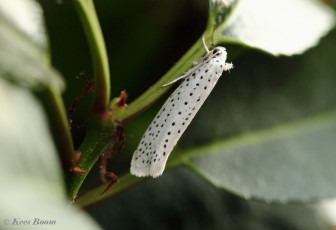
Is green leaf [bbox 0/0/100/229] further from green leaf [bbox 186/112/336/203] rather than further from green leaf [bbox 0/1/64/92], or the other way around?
green leaf [bbox 186/112/336/203]

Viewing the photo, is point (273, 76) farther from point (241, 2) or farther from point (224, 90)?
point (241, 2)

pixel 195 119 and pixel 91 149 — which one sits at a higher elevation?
pixel 91 149

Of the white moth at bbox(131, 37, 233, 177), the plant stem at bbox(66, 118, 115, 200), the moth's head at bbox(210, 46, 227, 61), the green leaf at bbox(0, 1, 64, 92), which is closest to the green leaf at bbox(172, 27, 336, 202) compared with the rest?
the white moth at bbox(131, 37, 233, 177)

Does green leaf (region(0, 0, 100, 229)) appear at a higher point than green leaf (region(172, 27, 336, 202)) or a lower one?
higher

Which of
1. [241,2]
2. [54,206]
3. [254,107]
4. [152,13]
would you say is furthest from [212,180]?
[152,13]

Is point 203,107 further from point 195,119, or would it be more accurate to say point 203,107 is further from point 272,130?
point 272,130

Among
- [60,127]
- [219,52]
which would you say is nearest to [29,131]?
[60,127]
